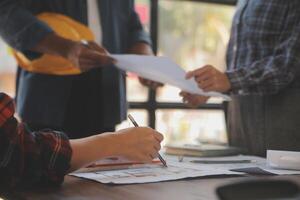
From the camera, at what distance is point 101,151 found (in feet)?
2.89

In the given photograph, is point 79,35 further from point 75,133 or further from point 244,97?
point 244,97

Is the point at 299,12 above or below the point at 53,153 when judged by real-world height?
above

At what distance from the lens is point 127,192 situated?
0.78 metres

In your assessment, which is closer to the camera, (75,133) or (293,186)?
(293,186)

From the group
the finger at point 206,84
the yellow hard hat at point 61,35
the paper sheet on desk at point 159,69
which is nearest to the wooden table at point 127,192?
the paper sheet on desk at point 159,69

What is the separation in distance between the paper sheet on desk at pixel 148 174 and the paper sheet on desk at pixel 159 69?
0.33m

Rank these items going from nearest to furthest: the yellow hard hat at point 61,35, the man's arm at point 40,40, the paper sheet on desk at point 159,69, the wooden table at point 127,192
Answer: the wooden table at point 127,192
the paper sheet on desk at point 159,69
the man's arm at point 40,40
the yellow hard hat at point 61,35

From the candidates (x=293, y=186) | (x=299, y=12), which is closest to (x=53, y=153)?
(x=293, y=186)

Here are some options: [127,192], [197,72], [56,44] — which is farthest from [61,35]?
[127,192]

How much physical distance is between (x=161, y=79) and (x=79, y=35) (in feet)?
1.09

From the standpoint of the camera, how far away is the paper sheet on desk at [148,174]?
884 millimetres

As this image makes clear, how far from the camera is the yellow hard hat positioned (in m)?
1.51

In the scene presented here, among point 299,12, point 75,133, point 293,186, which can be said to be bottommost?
point 75,133

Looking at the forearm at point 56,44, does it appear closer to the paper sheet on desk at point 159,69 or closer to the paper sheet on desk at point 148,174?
the paper sheet on desk at point 159,69
